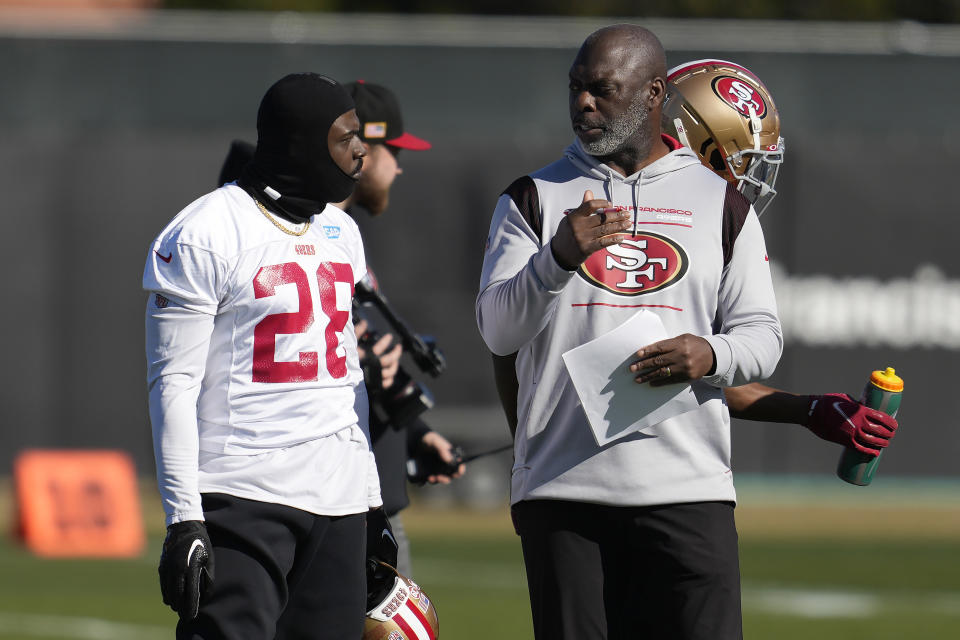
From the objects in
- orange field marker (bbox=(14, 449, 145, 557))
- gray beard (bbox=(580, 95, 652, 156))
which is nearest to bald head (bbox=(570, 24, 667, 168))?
gray beard (bbox=(580, 95, 652, 156))

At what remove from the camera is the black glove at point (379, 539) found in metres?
5.00

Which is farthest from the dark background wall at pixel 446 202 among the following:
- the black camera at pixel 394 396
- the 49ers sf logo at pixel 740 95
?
the 49ers sf logo at pixel 740 95

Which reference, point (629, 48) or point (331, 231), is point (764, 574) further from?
point (629, 48)

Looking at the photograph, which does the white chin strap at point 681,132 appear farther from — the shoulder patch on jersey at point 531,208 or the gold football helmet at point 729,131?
the shoulder patch on jersey at point 531,208

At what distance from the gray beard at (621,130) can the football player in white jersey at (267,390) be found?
0.70 metres

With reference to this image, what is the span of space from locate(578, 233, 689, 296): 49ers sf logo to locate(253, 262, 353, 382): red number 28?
2.29 feet

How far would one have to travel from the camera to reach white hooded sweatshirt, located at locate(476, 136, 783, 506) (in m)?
4.19

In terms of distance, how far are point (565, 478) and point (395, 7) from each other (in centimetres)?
3001

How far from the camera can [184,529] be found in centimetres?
407

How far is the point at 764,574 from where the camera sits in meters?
12.2

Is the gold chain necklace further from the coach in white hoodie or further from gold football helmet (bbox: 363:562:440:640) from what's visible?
gold football helmet (bbox: 363:562:440:640)

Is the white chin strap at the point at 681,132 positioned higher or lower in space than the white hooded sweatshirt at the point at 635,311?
higher

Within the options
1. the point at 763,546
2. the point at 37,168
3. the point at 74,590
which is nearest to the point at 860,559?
the point at 763,546

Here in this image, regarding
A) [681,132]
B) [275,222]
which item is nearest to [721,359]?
[681,132]
